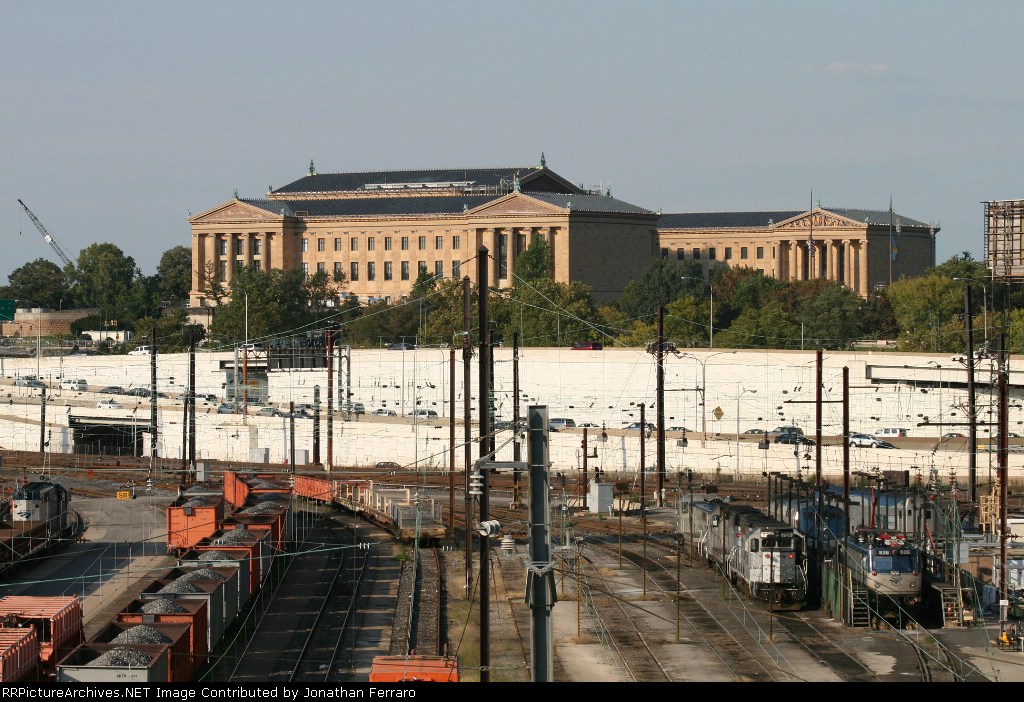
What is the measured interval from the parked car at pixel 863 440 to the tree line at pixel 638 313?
1088 inches

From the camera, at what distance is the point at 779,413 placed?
9869 centimetres

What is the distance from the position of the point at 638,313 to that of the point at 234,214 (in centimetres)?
6476

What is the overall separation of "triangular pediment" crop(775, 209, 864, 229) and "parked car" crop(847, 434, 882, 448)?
352 ft

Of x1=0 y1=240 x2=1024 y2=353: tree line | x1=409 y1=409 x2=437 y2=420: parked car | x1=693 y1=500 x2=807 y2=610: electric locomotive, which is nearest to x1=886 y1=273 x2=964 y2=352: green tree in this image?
x1=0 y1=240 x2=1024 y2=353: tree line

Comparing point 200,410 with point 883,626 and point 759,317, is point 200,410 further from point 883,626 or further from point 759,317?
point 883,626

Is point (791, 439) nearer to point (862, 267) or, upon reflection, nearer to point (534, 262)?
point (534, 262)

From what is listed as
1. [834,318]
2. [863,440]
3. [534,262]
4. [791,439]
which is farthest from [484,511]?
[534,262]

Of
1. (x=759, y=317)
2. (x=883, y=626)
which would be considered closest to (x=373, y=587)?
(x=883, y=626)

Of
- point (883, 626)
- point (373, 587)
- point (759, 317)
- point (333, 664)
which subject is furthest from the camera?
point (759, 317)

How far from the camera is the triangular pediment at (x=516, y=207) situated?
180 metres

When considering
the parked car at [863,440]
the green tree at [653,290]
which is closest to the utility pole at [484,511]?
the parked car at [863,440]

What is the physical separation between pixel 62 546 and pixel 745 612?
1039 inches

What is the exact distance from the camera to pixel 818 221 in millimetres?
193500

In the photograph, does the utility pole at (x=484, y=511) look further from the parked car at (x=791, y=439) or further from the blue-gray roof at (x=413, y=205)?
the blue-gray roof at (x=413, y=205)
